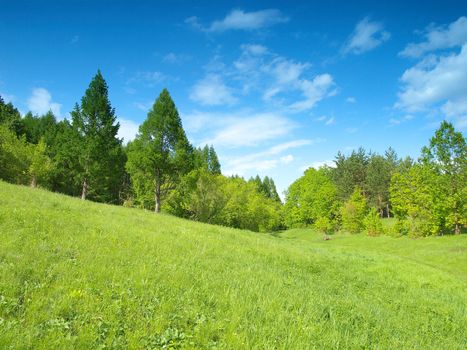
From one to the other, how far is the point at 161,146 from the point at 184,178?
6.09 meters

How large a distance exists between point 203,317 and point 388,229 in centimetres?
5258

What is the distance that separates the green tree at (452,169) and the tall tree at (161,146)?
111 feet

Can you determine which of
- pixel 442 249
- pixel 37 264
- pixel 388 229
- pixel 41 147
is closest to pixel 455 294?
pixel 37 264

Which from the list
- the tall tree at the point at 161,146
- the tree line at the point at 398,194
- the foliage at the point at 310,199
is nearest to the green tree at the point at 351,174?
the tree line at the point at 398,194

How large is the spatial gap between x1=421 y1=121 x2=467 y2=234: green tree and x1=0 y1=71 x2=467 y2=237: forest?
0.11m

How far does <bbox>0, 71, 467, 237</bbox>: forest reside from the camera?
115ft

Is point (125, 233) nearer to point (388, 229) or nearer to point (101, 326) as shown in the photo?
point (101, 326)

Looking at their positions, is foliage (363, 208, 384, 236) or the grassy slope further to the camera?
foliage (363, 208, 384, 236)

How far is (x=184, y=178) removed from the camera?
129ft

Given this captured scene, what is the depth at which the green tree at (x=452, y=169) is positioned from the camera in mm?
39344

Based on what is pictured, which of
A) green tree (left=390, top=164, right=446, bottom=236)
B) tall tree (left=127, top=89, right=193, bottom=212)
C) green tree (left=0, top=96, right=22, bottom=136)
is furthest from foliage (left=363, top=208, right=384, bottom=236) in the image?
green tree (left=0, top=96, right=22, bottom=136)

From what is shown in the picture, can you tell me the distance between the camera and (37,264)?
698cm

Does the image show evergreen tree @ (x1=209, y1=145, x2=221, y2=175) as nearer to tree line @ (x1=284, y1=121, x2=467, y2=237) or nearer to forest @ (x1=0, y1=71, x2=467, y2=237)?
forest @ (x1=0, y1=71, x2=467, y2=237)

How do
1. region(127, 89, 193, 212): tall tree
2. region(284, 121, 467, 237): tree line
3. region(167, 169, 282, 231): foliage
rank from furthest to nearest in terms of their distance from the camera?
region(167, 169, 282, 231): foliage → region(284, 121, 467, 237): tree line → region(127, 89, 193, 212): tall tree
